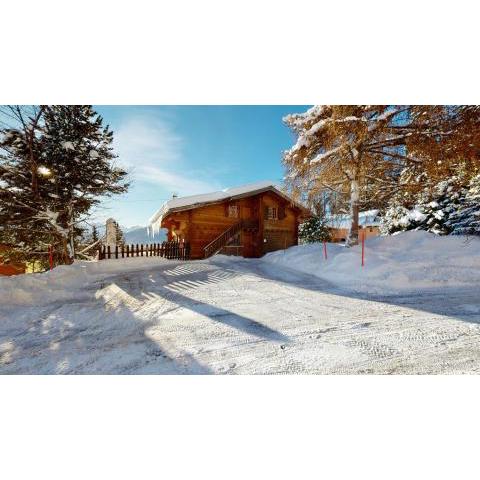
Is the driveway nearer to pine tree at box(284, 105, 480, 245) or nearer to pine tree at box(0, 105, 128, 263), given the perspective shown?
pine tree at box(284, 105, 480, 245)

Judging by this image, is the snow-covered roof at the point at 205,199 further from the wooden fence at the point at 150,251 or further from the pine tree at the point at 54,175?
the pine tree at the point at 54,175

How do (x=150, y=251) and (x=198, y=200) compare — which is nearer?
(x=150, y=251)

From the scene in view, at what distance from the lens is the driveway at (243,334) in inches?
81.2

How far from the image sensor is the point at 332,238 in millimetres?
14898

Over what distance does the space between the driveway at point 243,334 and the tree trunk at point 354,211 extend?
4.00 m

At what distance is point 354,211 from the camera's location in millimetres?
7590

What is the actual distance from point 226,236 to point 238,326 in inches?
335

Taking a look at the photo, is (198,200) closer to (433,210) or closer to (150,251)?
(150,251)

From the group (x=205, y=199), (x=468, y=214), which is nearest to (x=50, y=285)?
(x=205, y=199)

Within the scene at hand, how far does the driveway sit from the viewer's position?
2062 mm

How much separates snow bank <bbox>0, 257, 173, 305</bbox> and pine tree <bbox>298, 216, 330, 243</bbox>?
12.3 meters

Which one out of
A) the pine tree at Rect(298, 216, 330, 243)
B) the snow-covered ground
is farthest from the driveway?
the pine tree at Rect(298, 216, 330, 243)
